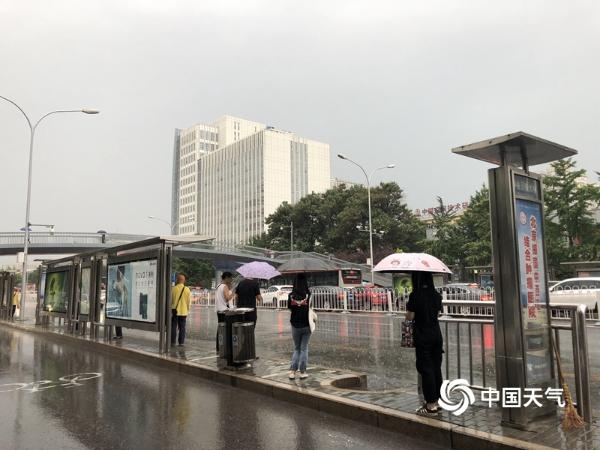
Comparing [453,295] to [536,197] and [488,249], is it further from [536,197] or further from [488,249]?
[488,249]

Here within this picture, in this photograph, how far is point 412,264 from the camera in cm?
534

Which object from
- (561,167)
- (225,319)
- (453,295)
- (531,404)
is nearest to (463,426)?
(531,404)

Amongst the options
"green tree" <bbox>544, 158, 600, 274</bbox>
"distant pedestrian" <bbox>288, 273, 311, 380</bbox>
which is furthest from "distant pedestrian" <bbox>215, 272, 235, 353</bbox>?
"green tree" <bbox>544, 158, 600, 274</bbox>

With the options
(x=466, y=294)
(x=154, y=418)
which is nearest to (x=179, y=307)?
(x=154, y=418)

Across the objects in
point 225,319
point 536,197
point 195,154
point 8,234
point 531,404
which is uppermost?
point 195,154

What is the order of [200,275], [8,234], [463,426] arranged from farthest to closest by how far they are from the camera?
[200,275], [8,234], [463,426]

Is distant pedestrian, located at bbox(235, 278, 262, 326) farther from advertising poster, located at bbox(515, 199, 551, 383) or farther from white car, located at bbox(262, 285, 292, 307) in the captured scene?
white car, located at bbox(262, 285, 292, 307)

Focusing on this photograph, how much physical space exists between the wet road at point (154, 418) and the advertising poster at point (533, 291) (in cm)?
139

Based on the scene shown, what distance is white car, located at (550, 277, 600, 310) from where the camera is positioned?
1728 cm

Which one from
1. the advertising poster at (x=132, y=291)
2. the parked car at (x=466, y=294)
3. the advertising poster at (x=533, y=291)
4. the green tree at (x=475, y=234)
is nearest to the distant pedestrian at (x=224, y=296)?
the advertising poster at (x=132, y=291)

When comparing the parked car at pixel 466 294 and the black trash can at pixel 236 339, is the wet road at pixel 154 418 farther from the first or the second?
the parked car at pixel 466 294

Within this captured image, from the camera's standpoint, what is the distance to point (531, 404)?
4.92 metres

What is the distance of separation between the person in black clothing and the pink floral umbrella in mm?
176

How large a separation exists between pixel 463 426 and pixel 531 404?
0.71m
